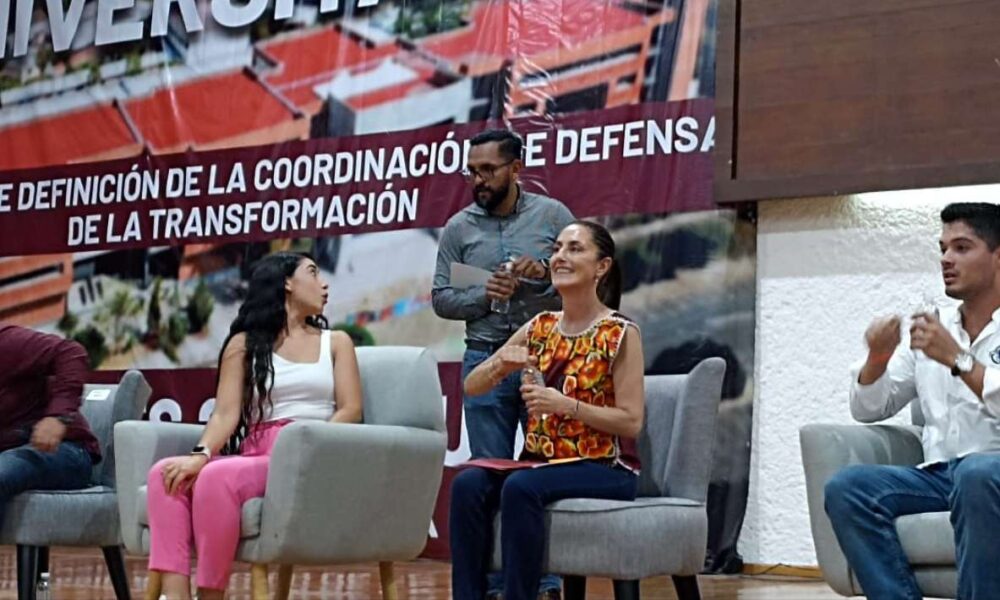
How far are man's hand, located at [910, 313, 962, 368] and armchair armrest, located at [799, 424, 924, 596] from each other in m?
0.29

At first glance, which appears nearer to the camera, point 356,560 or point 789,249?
point 356,560

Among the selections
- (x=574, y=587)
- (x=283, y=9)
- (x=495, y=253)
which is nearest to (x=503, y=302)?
(x=495, y=253)

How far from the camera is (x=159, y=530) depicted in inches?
138

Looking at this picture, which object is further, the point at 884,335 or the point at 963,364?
the point at 884,335

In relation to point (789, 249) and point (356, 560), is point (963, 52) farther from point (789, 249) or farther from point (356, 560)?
point (356, 560)

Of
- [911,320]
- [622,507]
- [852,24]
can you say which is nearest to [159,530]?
[622,507]

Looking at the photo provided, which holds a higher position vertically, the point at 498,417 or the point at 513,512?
the point at 498,417

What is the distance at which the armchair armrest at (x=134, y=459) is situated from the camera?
12.3 ft

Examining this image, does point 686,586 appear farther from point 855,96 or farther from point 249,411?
point 855,96

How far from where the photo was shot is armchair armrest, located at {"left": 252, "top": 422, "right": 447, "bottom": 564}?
3432mm

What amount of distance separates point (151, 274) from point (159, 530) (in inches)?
143

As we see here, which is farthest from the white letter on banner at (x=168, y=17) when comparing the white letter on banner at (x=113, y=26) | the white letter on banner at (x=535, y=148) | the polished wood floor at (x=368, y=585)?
the polished wood floor at (x=368, y=585)

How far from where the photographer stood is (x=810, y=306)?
564cm

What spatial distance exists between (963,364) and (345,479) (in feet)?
4.68
